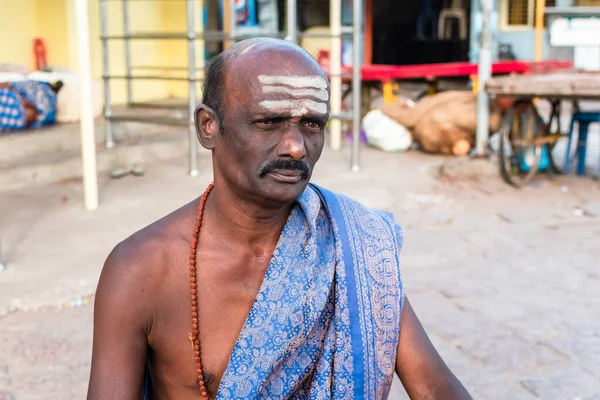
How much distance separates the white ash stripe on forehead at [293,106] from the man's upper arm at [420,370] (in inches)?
19.7

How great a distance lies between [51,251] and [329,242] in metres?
3.13

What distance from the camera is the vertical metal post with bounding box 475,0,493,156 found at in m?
7.28

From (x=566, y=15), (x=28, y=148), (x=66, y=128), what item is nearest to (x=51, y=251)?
(x=28, y=148)

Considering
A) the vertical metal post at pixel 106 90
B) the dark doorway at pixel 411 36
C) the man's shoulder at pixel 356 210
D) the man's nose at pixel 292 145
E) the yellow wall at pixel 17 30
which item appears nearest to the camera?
the man's nose at pixel 292 145

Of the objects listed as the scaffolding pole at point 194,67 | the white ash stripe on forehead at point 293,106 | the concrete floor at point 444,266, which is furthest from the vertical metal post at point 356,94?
the white ash stripe on forehead at point 293,106

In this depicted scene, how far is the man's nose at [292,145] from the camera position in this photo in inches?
61.3

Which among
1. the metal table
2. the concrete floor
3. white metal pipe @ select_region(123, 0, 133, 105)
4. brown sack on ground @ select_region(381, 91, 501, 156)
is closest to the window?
brown sack on ground @ select_region(381, 91, 501, 156)

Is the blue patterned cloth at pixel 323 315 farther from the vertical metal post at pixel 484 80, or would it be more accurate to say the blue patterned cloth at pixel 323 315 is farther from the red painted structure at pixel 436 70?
the red painted structure at pixel 436 70

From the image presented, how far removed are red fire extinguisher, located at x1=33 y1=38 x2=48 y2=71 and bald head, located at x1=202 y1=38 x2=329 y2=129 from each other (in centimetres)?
628

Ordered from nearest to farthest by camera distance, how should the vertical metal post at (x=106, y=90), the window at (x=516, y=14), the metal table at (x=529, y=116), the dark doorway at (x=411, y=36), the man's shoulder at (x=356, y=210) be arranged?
the man's shoulder at (x=356, y=210)
the metal table at (x=529, y=116)
the vertical metal post at (x=106, y=90)
the window at (x=516, y=14)
the dark doorway at (x=411, y=36)

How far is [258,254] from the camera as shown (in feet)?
5.65

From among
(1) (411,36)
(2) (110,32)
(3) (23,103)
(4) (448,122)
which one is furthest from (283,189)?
(1) (411,36)

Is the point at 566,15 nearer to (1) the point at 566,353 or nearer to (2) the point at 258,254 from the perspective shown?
(1) the point at 566,353

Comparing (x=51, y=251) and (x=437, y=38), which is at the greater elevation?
(x=437, y=38)
